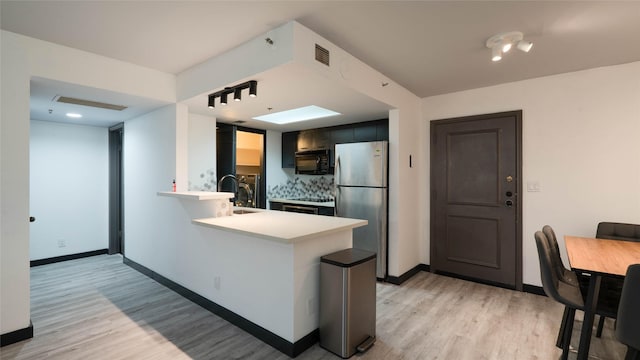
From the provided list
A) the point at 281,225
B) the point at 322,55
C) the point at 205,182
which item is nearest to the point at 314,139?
the point at 205,182

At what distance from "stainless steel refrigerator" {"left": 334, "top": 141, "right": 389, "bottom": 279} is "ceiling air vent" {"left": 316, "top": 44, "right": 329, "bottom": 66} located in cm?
154

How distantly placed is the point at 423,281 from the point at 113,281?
3803 mm

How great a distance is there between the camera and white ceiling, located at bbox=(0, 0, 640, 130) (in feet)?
6.57

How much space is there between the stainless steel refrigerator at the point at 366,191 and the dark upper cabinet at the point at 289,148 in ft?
4.65

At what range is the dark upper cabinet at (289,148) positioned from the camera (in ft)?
17.6

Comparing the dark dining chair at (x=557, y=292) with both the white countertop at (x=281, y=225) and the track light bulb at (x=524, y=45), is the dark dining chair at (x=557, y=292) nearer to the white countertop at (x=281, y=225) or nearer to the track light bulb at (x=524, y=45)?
A: the white countertop at (x=281, y=225)

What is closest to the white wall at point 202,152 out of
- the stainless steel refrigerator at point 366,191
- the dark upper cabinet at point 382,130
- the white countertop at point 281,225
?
the white countertop at point 281,225

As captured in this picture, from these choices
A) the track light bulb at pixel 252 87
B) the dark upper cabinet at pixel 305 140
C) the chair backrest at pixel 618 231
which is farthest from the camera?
the dark upper cabinet at pixel 305 140

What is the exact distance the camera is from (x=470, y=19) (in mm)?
2150

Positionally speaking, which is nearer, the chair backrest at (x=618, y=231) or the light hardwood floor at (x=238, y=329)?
the light hardwood floor at (x=238, y=329)

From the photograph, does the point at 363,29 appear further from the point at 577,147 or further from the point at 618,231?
the point at 618,231

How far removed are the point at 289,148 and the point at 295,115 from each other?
1015 millimetres

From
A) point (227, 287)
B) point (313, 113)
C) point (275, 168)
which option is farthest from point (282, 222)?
point (275, 168)

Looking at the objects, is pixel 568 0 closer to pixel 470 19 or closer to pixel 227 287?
→ pixel 470 19
